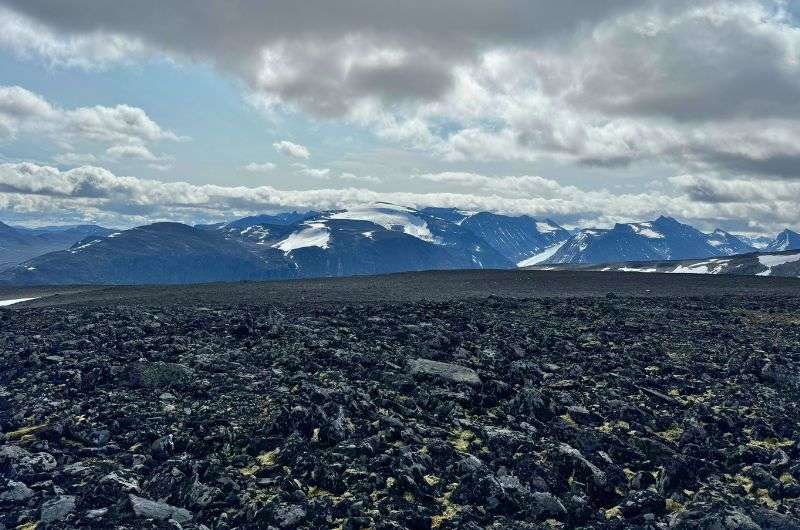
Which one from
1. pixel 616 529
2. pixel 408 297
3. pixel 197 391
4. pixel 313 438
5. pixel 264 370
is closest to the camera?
pixel 616 529

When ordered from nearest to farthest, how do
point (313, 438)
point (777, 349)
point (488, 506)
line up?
point (488, 506) < point (313, 438) < point (777, 349)

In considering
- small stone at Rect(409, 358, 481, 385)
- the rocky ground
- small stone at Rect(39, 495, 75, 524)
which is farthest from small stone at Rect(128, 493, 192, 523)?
small stone at Rect(409, 358, 481, 385)

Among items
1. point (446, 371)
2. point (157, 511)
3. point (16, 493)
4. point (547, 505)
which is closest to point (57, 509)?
point (16, 493)

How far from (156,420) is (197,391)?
8.12 ft

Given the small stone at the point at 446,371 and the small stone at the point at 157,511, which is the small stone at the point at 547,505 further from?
the small stone at the point at 446,371

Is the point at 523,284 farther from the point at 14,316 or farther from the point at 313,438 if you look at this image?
the point at 313,438

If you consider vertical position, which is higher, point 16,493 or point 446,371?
point 446,371

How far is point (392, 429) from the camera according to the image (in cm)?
1461

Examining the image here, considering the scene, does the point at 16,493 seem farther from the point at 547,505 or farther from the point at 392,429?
the point at 547,505

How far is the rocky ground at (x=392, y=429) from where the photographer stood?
37.1 ft

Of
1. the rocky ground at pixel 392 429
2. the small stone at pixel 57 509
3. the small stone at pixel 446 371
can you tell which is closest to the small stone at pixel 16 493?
the rocky ground at pixel 392 429

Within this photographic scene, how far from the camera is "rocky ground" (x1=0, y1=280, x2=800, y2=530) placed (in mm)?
11312

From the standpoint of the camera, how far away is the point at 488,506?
37.9 ft

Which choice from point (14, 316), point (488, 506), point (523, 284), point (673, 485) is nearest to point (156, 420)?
point (488, 506)
